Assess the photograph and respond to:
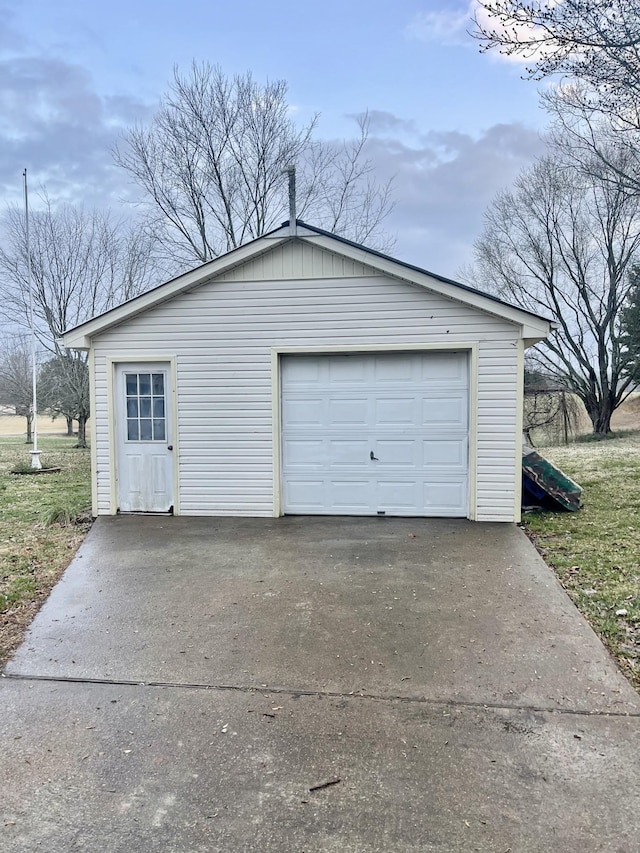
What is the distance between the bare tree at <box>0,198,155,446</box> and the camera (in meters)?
19.0

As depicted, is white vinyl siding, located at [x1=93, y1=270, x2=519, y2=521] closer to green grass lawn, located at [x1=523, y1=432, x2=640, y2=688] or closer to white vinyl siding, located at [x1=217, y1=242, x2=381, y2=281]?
white vinyl siding, located at [x1=217, y1=242, x2=381, y2=281]

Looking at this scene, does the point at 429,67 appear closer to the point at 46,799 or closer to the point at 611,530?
the point at 611,530

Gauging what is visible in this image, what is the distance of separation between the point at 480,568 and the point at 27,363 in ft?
81.8

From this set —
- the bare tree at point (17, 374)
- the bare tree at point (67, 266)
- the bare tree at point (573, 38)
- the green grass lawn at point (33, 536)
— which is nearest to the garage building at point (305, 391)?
the green grass lawn at point (33, 536)

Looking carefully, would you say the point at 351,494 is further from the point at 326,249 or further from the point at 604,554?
the point at 326,249

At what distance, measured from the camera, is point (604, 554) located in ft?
19.0

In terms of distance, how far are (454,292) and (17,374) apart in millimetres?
23548

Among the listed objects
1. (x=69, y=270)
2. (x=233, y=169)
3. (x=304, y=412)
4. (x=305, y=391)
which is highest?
(x=233, y=169)

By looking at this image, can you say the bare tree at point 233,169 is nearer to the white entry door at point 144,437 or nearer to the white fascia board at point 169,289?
the white fascia board at point 169,289

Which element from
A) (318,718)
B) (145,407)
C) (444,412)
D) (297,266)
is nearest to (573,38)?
(297,266)

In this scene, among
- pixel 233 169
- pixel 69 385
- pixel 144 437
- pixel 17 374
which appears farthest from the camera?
pixel 17 374

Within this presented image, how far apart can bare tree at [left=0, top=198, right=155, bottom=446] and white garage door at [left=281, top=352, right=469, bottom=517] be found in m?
14.3

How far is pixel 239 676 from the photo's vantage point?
11.1 feet

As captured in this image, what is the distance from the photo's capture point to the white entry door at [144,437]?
782 cm
